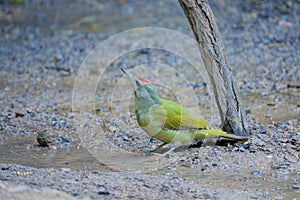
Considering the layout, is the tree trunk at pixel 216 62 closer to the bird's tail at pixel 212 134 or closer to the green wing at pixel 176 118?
the bird's tail at pixel 212 134

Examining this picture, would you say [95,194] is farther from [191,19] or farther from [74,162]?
[191,19]

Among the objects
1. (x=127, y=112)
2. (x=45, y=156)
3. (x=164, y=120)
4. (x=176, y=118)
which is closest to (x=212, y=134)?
(x=176, y=118)

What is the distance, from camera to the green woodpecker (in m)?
5.53

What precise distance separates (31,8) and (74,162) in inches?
395

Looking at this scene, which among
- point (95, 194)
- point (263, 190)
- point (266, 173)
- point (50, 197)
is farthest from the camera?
point (266, 173)

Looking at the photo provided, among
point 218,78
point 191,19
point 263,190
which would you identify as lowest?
point 263,190

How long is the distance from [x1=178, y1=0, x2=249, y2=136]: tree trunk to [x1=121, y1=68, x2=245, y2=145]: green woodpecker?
0.17 m

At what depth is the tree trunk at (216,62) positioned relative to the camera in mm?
5508

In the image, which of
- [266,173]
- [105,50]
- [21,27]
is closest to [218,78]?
[266,173]

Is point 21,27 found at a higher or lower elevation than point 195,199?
higher

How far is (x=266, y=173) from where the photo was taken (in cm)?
520

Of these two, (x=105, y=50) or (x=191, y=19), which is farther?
(x=105, y=50)

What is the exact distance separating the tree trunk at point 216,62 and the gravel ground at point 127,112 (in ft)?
0.94

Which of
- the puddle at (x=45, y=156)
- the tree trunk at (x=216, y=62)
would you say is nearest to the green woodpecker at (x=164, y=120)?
the tree trunk at (x=216, y=62)
